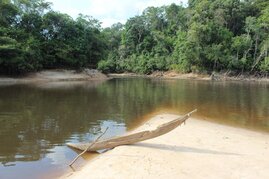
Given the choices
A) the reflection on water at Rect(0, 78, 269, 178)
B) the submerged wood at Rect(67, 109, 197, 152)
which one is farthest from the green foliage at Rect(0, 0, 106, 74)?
the submerged wood at Rect(67, 109, 197, 152)

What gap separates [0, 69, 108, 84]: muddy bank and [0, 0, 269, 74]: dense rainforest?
1.42 metres

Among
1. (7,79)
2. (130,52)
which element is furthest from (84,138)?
(130,52)

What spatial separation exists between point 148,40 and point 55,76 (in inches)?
1645

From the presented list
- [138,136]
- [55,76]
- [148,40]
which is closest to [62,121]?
[138,136]

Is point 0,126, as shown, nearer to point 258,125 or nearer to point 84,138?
point 84,138

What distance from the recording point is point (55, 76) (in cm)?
5747

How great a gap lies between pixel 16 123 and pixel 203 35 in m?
62.4

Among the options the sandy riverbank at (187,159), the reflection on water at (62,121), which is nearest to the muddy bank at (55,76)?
the reflection on water at (62,121)

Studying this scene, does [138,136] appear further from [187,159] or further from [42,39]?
[42,39]

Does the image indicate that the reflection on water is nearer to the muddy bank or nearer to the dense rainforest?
the muddy bank

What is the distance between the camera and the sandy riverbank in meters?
8.98

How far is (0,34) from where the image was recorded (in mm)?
48625

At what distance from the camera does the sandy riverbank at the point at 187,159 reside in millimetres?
8984

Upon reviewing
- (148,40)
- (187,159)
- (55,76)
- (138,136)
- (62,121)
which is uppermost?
(148,40)
